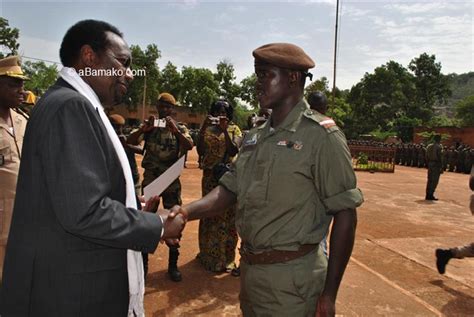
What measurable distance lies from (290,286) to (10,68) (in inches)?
115

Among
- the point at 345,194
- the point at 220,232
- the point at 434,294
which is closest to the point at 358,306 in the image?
the point at 434,294

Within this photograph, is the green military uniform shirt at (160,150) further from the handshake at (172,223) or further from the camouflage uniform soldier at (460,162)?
the camouflage uniform soldier at (460,162)

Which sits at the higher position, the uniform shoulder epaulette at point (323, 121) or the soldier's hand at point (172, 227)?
the uniform shoulder epaulette at point (323, 121)

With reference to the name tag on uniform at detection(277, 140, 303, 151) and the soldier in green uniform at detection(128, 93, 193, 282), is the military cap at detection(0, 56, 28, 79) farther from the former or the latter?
the name tag on uniform at detection(277, 140, 303, 151)

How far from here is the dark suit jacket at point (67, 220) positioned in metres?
1.37

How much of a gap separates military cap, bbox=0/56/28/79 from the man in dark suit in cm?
188

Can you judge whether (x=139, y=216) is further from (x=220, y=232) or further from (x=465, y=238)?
(x=465, y=238)

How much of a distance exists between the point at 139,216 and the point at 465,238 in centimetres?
712

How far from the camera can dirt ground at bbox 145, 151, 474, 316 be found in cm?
381

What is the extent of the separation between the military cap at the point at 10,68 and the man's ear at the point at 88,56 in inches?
74.3

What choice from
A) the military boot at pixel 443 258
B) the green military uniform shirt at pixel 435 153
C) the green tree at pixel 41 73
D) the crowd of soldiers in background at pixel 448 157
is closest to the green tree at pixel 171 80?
the green tree at pixel 41 73

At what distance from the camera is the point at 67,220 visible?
1364 millimetres

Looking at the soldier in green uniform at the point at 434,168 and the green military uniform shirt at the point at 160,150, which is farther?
the soldier in green uniform at the point at 434,168

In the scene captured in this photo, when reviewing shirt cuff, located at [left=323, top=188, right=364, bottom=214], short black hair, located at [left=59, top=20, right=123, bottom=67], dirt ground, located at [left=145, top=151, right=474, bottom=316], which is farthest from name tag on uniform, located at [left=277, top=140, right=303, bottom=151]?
dirt ground, located at [left=145, top=151, right=474, bottom=316]
